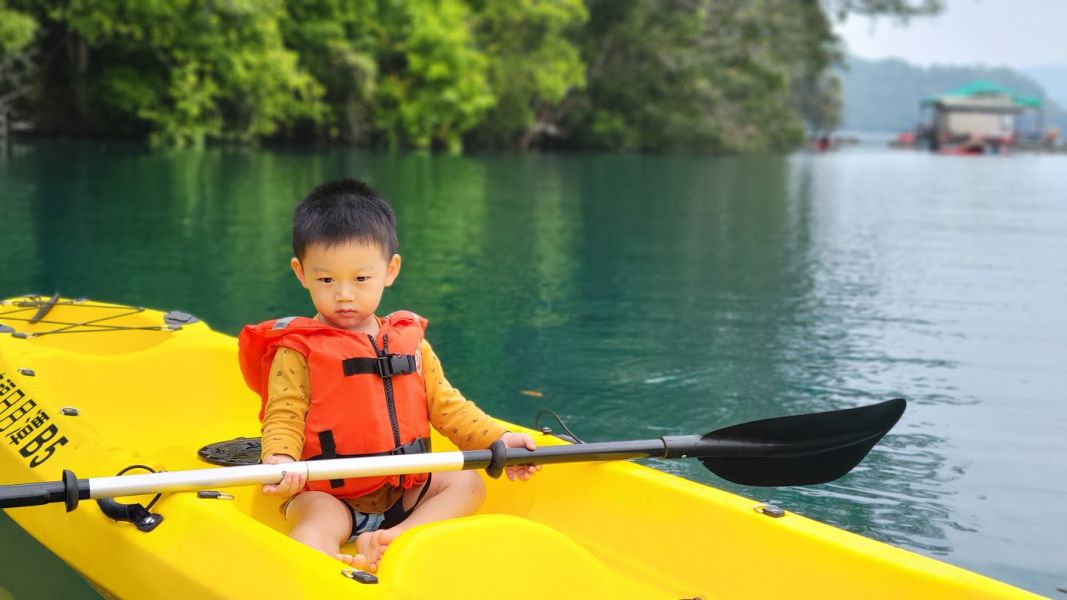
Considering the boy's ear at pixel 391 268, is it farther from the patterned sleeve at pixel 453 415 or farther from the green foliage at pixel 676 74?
the green foliage at pixel 676 74

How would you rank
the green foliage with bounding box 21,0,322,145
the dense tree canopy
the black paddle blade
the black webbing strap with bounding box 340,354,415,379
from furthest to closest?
the dense tree canopy, the green foliage with bounding box 21,0,322,145, the black paddle blade, the black webbing strap with bounding box 340,354,415,379

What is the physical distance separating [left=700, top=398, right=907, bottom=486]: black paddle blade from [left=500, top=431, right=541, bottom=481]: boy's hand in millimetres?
508

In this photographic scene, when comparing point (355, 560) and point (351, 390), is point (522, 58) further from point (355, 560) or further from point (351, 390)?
point (355, 560)

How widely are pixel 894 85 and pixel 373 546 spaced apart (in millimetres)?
195056

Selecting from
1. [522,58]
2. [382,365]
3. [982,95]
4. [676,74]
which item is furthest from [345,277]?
[982,95]

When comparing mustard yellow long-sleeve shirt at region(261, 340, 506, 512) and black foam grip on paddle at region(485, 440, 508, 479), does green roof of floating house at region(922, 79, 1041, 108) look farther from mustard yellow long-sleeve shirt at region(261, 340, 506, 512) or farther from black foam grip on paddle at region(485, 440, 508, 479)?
black foam grip on paddle at region(485, 440, 508, 479)

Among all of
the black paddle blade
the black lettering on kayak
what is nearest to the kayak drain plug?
the black paddle blade

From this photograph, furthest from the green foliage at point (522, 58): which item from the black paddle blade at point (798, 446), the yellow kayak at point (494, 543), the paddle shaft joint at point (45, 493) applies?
the paddle shaft joint at point (45, 493)

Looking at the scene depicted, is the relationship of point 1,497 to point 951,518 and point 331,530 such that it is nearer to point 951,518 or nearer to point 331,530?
point 331,530

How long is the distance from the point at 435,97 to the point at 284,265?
1929 centimetres

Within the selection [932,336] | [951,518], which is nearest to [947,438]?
[951,518]

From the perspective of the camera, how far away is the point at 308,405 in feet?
10.2

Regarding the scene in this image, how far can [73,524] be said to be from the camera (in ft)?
10.4

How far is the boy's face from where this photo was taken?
9.79 feet
